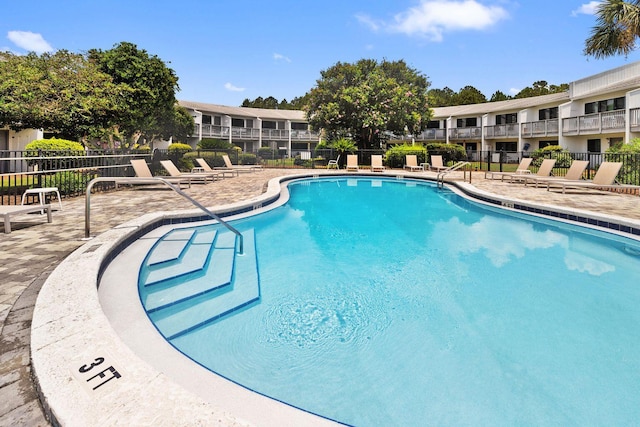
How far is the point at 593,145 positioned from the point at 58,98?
100 ft

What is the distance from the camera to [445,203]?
12508mm

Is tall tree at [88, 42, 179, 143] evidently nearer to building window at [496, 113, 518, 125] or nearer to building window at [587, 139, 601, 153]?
building window at [587, 139, 601, 153]

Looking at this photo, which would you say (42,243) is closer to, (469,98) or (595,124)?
(595,124)

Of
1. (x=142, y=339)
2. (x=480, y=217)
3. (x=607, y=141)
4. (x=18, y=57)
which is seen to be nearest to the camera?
(x=142, y=339)

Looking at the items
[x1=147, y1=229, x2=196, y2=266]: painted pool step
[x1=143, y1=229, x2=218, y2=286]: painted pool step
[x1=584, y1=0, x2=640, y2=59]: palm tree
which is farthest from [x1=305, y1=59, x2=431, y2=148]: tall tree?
[x1=143, y1=229, x2=218, y2=286]: painted pool step

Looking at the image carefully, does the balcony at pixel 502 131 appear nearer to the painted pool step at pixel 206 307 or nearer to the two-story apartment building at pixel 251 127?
the two-story apartment building at pixel 251 127

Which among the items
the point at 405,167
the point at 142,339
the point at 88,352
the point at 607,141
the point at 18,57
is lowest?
the point at 142,339

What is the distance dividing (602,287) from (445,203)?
24.6 feet

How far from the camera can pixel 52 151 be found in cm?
1033

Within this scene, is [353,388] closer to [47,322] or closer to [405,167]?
[47,322]

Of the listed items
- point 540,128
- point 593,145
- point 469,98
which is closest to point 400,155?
point 540,128

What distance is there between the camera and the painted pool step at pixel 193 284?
4.20 metres

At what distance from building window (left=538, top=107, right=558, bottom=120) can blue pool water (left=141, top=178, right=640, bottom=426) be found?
28.2m

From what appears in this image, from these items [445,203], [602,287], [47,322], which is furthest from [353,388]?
[445,203]
